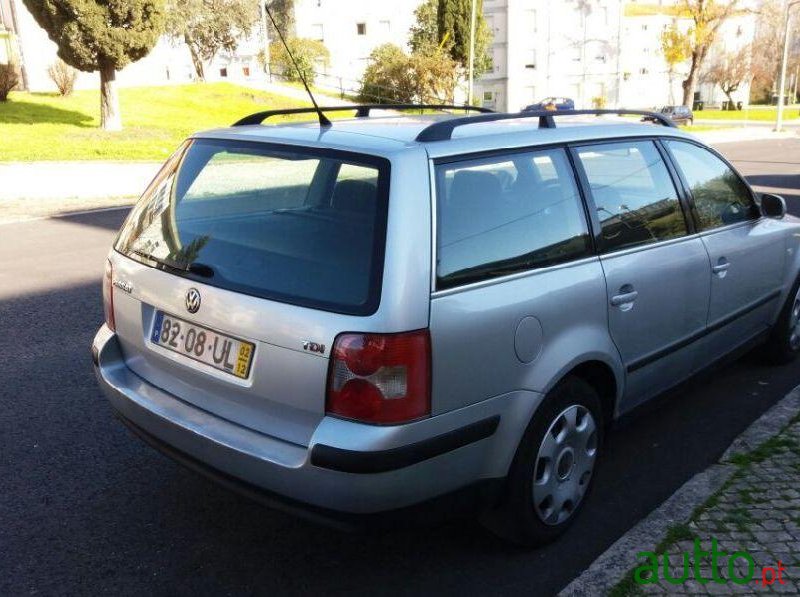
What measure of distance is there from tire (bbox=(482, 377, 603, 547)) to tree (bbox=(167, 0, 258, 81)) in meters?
48.0

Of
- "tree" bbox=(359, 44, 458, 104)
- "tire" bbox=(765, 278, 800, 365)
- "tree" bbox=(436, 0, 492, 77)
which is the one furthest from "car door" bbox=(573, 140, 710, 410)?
"tree" bbox=(436, 0, 492, 77)

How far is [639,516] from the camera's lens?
3.40m

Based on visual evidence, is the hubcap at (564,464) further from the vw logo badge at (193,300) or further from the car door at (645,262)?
the vw logo badge at (193,300)

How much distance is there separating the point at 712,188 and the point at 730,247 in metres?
0.35

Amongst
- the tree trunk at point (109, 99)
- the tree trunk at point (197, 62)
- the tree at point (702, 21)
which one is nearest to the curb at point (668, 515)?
the tree trunk at point (109, 99)

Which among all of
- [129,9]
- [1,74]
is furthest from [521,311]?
[1,74]

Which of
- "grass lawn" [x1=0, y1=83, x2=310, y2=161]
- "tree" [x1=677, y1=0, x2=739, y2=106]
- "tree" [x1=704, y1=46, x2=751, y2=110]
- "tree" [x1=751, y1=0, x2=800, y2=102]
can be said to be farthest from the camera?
"tree" [x1=704, y1=46, x2=751, y2=110]

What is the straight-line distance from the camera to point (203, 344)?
2855 millimetres

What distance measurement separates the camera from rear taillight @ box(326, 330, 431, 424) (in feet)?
8.08

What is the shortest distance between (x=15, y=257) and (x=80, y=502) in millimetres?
6257

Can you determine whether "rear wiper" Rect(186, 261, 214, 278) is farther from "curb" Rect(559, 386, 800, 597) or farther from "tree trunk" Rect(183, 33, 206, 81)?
"tree trunk" Rect(183, 33, 206, 81)

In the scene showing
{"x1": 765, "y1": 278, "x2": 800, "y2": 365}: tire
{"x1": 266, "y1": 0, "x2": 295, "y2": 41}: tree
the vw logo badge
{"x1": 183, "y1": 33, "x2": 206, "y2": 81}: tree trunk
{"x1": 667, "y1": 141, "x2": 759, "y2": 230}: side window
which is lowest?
{"x1": 765, "y1": 278, "x2": 800, "y2": 365}: tire

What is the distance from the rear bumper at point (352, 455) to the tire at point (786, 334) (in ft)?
9.40

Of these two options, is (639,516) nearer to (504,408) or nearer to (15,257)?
(504,408)
